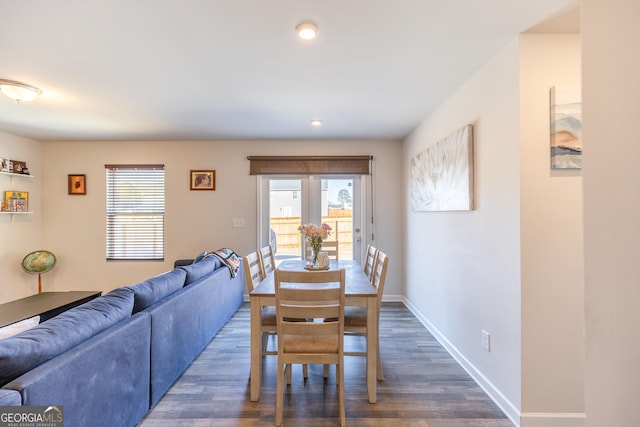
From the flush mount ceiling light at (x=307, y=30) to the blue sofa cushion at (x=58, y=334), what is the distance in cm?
192

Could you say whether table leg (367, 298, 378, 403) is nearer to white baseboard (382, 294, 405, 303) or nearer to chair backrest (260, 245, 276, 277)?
chair backrest (260, 245, 276, 277)

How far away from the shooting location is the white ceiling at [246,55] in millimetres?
1580

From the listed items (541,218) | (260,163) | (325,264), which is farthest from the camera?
(260,163)

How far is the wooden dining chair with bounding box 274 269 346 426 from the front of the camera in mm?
1718

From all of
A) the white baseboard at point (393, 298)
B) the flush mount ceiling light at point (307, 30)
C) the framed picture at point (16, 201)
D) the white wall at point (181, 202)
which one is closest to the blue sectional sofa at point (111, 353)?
the white wall at point (181, 202)

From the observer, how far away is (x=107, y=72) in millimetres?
2256

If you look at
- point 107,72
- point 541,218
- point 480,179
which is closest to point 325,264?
point 480,179

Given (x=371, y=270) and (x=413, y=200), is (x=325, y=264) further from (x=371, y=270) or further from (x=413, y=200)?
(x=413, y=200)

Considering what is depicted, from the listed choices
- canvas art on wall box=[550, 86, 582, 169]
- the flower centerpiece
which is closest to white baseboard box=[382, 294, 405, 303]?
the flower centerpiece

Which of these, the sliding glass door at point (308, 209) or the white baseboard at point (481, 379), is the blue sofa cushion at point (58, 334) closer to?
the white baseboard at point (481, 379)

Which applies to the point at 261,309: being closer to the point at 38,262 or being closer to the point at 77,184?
the point at 38,262

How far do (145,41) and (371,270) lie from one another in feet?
8.17

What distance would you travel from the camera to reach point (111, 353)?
4.95ft

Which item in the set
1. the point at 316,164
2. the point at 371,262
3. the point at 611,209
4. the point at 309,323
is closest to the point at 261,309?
the point at 309,323
